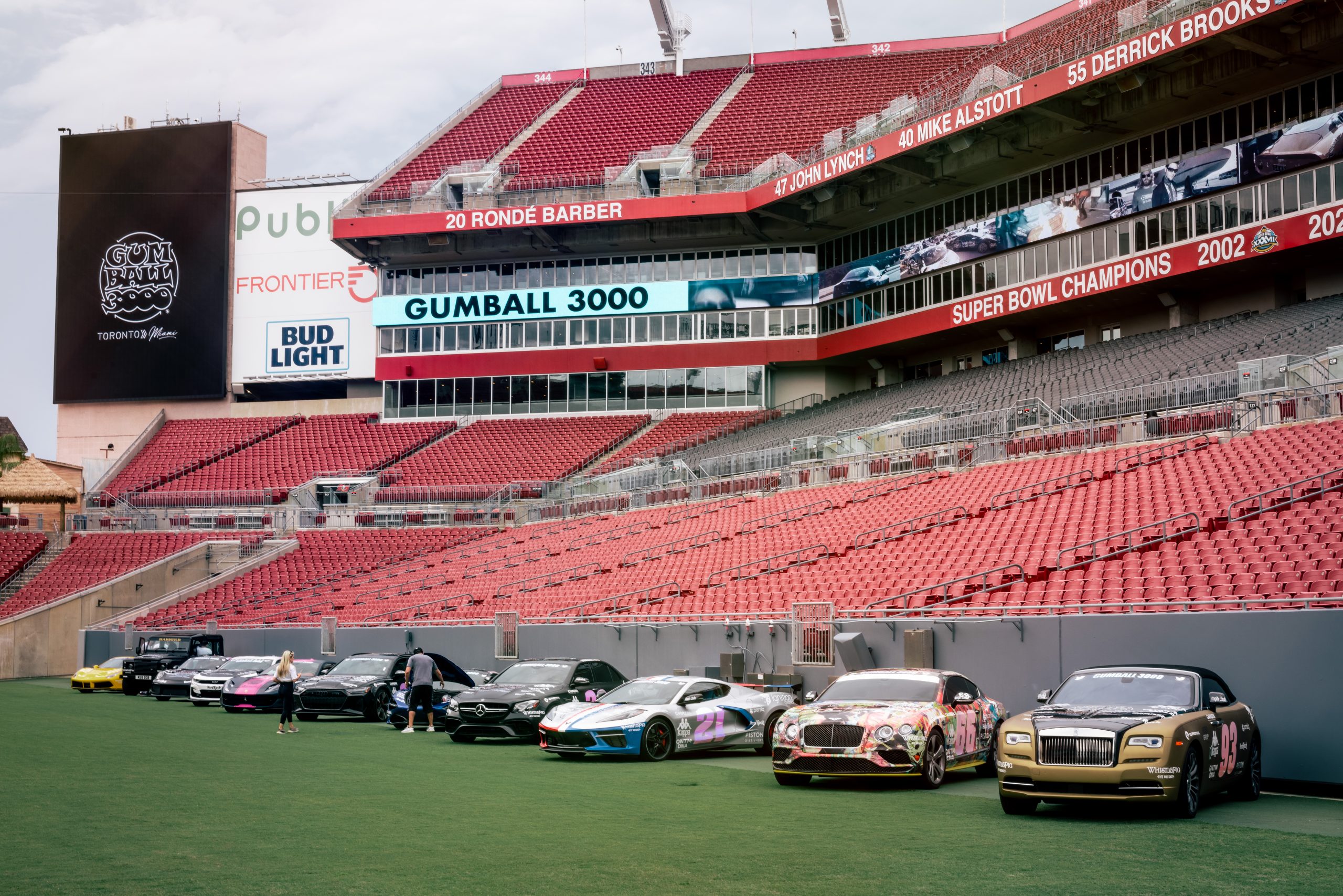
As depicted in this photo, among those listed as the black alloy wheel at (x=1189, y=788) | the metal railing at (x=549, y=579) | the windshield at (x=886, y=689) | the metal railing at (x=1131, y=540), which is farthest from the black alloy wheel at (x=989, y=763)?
the metal railing at (x=549, y=579)

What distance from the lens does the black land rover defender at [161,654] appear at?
32188mm

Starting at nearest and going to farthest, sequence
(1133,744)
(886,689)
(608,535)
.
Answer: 1. (1133,744)
2. (886,689)
3. (608,535)

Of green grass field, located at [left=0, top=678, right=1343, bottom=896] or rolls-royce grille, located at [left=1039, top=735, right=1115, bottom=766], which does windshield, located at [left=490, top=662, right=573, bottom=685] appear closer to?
green grass field, located at [left=0, top=678, right=1343, bottom=896]

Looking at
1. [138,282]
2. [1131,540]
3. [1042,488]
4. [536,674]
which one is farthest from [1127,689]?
[138,282]

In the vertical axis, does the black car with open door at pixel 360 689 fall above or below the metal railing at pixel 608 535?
below

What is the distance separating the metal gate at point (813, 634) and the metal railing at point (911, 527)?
271 inches

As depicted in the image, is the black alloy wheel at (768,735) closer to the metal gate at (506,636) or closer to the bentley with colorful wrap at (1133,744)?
the bentley with colorful wrap at (1133,744)

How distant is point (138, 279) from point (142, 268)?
0.57 metres

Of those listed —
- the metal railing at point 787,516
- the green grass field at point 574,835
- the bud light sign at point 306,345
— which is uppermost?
the bud light sign at point 306,345

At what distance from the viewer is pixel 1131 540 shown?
21562mm

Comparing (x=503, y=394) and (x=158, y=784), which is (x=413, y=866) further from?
(x=503, y=394)

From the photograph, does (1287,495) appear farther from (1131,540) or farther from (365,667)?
(365,667)

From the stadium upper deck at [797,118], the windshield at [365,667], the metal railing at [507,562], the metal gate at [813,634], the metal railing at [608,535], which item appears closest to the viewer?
the metal gate at [813,634]

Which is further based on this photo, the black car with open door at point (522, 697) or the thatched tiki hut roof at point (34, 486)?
the thatched tiki hut roof at point (34, 486)
